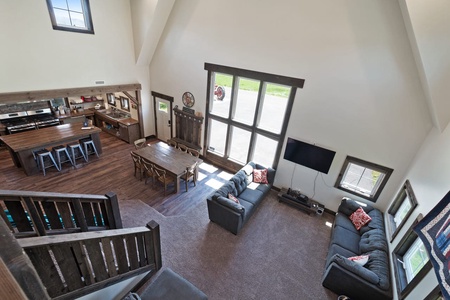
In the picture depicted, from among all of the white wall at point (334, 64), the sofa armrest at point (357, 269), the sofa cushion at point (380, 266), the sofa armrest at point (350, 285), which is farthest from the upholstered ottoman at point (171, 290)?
the white wall at point (334, 64)

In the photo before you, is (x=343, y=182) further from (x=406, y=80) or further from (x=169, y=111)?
(x=169, y=111)

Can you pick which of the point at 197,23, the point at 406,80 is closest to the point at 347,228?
the point at 406,80

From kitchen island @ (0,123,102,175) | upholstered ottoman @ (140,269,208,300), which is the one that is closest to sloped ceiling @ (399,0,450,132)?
upholstered ottoman @ (140,269,208,300)

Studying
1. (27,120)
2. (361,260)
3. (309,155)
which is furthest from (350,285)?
(27,120)

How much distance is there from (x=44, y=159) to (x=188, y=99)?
5.27 metres

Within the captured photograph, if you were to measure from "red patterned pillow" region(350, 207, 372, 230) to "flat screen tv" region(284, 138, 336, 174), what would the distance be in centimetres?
124

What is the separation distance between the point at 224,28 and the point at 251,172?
4491 mm

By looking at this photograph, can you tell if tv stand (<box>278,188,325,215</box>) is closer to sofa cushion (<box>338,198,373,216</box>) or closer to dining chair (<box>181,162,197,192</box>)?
sofa cushion (<box>338,198,373,216</box>)

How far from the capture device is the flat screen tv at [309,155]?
576 centimetres

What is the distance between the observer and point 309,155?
5977mm

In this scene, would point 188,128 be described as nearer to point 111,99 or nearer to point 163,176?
point 163,176

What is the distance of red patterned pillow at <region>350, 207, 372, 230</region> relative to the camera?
5203 mm

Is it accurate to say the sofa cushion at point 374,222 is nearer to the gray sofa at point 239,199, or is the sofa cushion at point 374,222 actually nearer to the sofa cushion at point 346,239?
the sofa cushion at point 346,239

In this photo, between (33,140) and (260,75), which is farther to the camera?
(33,140)
